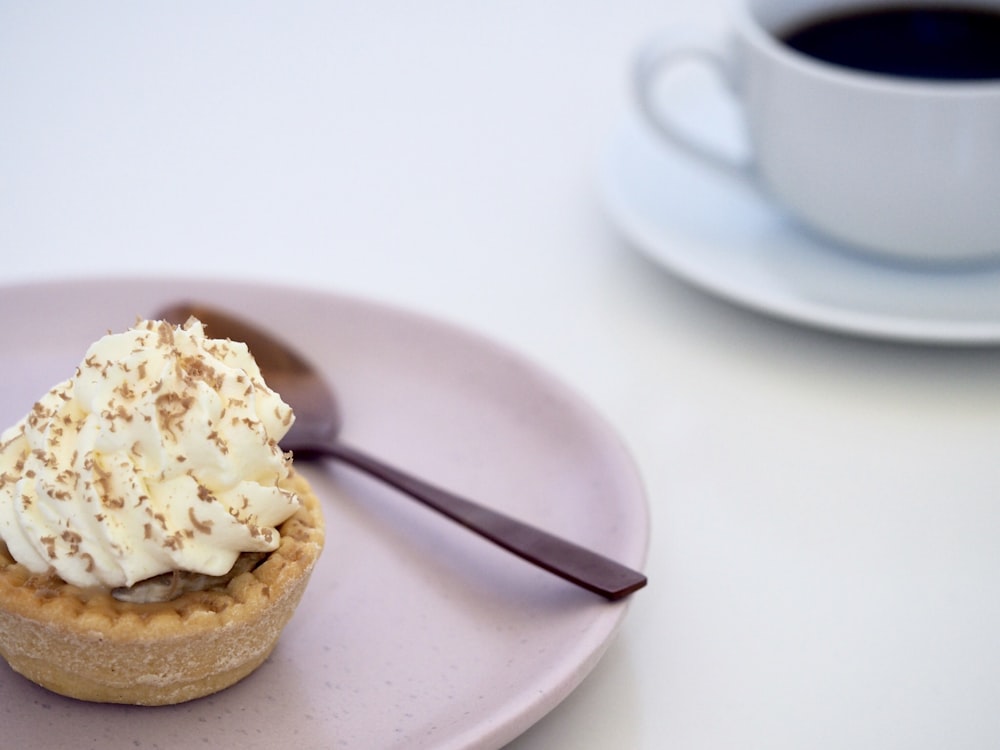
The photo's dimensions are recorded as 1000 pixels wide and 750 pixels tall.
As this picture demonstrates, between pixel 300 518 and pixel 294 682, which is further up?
pixel 300 518

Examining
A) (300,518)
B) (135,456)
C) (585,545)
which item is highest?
A: (135,456)

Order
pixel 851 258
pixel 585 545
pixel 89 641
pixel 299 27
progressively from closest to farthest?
pixel 89 641 < pixel 585 545 < pixel 851 258 < pixel 299 27

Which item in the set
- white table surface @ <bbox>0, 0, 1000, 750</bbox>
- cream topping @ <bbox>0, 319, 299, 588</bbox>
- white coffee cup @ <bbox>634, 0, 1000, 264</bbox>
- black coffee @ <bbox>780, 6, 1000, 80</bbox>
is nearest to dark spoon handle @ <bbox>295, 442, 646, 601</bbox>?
white table surface @ <bbox>0, 0, 1000, 750</bbox>

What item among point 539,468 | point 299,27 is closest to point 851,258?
point 539,468

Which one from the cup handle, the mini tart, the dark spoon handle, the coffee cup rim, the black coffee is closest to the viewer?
the mini tart

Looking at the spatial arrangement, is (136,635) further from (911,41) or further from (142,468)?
(911,41)

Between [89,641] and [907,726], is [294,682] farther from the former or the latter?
[907,726]

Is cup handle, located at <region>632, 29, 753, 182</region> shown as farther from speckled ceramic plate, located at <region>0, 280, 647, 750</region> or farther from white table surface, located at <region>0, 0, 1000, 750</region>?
speckled ceramic plate, located at <region>0, 280, 647, 750</region>
